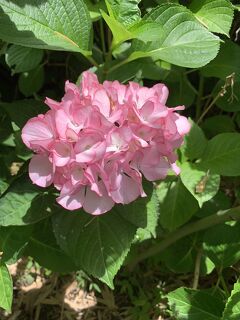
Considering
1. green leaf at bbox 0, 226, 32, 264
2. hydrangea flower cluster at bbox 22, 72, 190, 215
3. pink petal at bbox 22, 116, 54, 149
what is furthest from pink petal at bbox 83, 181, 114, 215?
green leaf at bbox 0, 226, 32, 264

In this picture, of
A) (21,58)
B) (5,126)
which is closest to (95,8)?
(21,58)

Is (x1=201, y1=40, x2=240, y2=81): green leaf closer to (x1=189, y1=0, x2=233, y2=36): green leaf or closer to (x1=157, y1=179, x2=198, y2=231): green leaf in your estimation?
(x1=189, y1=0, x2=233, y2=36): green leaf

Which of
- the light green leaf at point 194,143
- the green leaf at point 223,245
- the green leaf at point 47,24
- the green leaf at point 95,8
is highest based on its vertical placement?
the green leaf at point 47,24

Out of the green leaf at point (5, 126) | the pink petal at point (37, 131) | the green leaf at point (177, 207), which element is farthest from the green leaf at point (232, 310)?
the green leaf at point (5, 126)

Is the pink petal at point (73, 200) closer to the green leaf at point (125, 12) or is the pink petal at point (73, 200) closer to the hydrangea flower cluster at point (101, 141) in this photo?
the hydrangea flower cluster at point (101, 141)

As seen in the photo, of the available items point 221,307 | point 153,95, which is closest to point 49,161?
point 153,95

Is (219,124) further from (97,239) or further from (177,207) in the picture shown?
(97,239)
